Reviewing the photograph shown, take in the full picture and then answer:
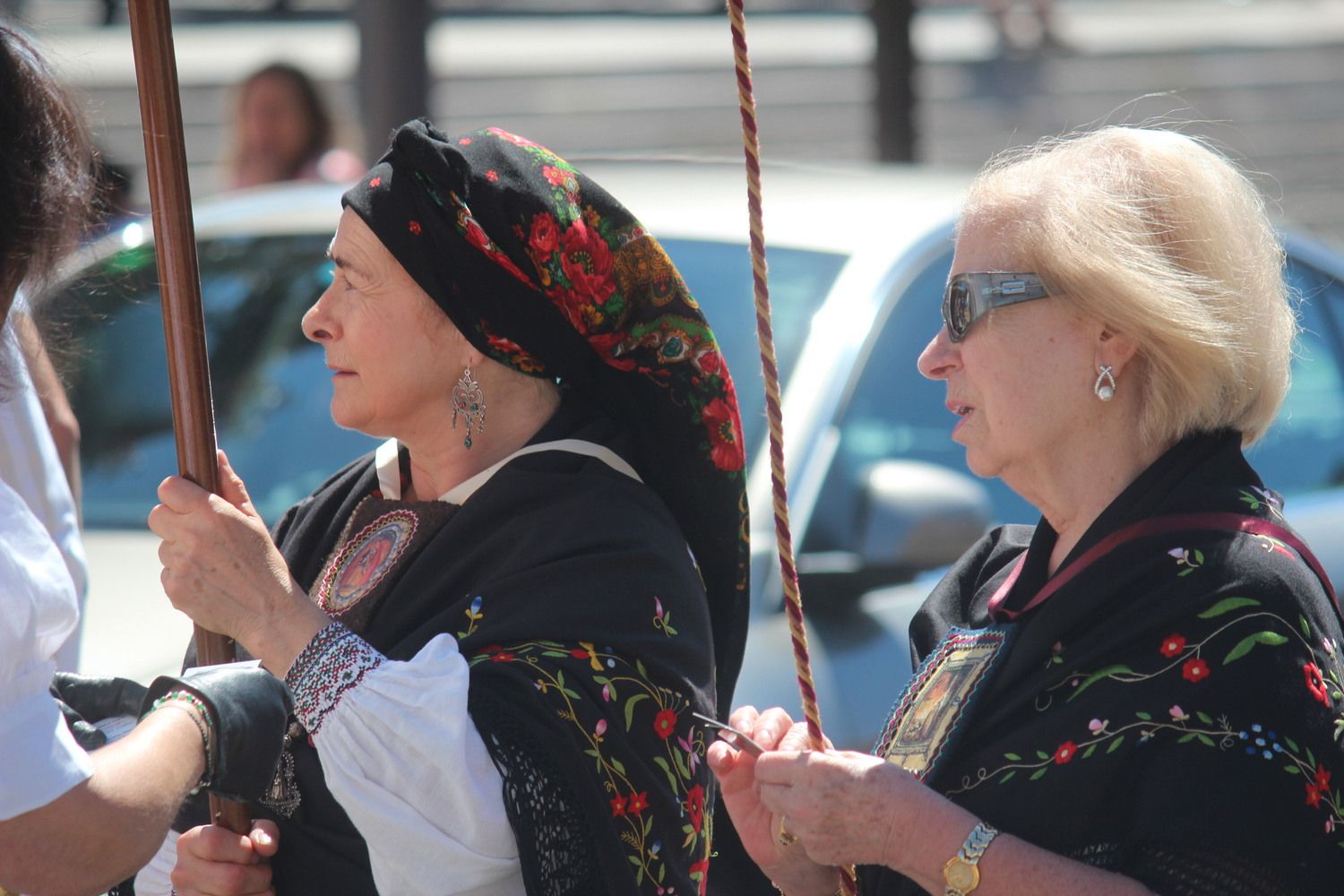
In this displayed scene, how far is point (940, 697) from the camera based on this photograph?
233 cm

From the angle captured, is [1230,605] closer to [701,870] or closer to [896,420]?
[701,870]

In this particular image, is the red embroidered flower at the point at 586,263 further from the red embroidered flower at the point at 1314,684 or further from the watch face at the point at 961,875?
the red embroidered flower at the point at 1314,684

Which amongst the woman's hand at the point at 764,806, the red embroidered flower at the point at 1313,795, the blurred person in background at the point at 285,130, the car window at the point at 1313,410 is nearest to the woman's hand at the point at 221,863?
the woman's hand at the point at 764,806

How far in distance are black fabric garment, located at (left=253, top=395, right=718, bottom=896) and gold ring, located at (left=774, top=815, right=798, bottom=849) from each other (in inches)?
6.9

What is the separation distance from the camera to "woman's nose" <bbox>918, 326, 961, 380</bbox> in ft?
7.80

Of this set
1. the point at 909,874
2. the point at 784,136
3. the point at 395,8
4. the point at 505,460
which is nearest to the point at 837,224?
the point at 505,460

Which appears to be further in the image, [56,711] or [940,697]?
[940,697]

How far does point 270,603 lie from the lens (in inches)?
89.4

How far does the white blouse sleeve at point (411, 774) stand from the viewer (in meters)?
2.12

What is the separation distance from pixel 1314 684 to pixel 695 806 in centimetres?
91

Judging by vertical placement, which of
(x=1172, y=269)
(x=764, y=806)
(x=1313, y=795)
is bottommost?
(x=764, y=806)

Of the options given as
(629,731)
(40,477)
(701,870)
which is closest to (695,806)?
(701,870)

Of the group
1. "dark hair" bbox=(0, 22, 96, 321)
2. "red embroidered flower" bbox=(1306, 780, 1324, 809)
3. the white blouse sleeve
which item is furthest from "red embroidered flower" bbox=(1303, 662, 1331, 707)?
"dark hair" bbox=(0, 22, 96, 321)

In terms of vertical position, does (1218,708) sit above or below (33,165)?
below
